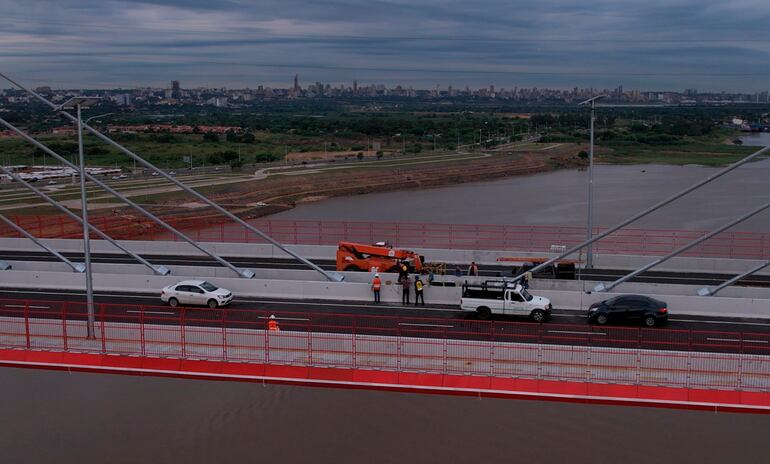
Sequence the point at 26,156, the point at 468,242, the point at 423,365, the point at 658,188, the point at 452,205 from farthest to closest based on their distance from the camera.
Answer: the point at 26,156, the point at 658,188, the point at 452,205, the point at 468,242, the point at 423,365

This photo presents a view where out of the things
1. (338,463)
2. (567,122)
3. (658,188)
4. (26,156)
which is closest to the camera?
(338,463)

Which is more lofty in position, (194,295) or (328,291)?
(194,295)

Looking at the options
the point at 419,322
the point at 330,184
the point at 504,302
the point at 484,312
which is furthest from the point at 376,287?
the point at 330,184

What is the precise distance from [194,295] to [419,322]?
18.5 feet

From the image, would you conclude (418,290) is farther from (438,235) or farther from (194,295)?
(438,235)

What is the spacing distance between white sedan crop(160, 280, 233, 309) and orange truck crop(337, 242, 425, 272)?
202 inches

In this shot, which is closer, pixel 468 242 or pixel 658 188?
pixel 468 242

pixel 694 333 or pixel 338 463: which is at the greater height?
pixel 694 333

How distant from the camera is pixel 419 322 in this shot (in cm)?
1839

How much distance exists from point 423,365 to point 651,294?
26.8 ft

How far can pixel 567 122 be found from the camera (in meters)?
133

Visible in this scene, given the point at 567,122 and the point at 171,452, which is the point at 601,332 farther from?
the point at 567,122

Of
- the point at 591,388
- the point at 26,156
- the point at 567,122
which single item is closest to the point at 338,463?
the point at 591,388

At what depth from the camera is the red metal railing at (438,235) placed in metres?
33.9
